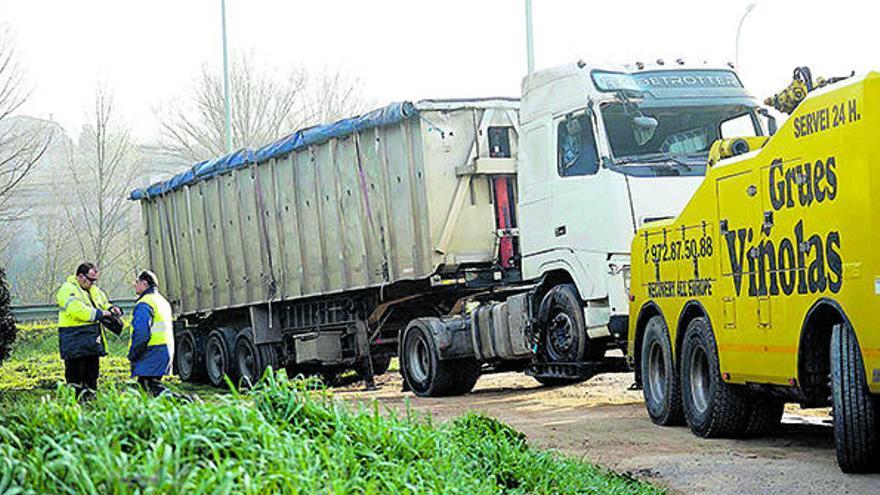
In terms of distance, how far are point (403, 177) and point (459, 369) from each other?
2.38m

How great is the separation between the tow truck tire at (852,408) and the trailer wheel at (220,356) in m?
14.4

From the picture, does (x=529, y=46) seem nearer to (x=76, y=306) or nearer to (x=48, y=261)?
(x=76, y=306)

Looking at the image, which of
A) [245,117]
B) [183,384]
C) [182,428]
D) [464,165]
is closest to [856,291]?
[182,428]

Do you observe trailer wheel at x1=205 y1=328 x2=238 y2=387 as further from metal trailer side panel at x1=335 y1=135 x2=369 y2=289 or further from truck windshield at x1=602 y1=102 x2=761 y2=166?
truck windshield at x1=602 y1=102 x2=761 y2=166

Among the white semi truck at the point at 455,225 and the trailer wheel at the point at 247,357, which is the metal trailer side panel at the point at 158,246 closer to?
the white semi truck at the point at 455,225

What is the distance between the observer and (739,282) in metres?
11.6

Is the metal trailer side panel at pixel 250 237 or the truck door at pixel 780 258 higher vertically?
the metal trailer side panel at pixel 250 237

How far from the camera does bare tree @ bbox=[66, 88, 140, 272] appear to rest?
145 ft

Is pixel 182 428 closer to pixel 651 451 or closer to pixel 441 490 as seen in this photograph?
pixel 441 490

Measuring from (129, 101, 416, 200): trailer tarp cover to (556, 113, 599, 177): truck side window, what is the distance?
2.57 m

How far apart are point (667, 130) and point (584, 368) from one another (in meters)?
2.54

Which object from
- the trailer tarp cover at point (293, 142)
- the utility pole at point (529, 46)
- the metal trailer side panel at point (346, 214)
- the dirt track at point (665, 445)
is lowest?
the dirt track at point (665, 445)

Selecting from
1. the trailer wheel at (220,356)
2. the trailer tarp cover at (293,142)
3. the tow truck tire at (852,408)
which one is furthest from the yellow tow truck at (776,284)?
the trailer wheel at (220,356)

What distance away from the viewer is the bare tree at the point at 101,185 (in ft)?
145
